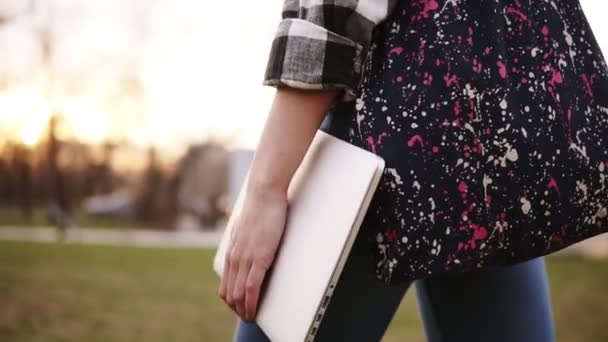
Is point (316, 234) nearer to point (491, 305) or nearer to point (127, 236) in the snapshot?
point (491, 305)

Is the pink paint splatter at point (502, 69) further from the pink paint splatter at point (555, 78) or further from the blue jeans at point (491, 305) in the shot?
the blue jeans at point (491, 305)

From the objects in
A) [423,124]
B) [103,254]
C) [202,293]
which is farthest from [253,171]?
[103,254]

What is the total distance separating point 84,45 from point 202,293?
3.41 metres

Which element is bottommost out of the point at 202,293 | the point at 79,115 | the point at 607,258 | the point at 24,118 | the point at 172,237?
the point at 172,237

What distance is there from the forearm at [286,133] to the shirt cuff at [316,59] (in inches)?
0.5

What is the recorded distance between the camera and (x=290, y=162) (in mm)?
494

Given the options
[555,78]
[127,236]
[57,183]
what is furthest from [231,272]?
[127,236]

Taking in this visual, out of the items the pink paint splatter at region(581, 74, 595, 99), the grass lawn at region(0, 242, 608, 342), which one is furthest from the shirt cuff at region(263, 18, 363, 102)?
the grass lawn at region(0, 242, 608, 342)

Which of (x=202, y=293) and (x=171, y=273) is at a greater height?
(x=202, y=293)

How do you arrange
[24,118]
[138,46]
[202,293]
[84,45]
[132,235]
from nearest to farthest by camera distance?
[202,293] < [24,118] < [84,45] < [138,46] < [132,235]

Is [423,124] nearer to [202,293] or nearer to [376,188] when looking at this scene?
[376,188]

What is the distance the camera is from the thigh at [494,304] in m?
0.66

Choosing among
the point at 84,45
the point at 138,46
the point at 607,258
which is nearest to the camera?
the point at 84,45

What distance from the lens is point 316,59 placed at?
1.56 ft
